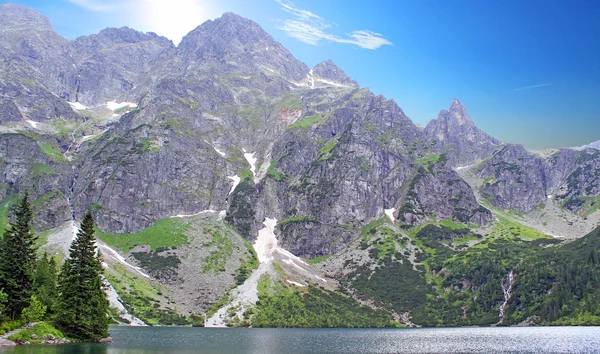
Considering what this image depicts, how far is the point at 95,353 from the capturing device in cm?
7188

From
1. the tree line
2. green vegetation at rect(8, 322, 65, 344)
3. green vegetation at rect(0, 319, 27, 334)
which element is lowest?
green vegetation at rect(8, 322, 65, 344)

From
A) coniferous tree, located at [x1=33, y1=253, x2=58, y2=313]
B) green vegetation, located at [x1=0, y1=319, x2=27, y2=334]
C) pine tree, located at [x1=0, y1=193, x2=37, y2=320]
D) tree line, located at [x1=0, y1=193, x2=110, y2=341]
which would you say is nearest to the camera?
green vegetation, located at [x1=0, y1=319, x2=27, y2=334]

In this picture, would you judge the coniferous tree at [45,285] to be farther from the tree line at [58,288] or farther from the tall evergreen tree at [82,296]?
the tall evergreen tree at [82,296]

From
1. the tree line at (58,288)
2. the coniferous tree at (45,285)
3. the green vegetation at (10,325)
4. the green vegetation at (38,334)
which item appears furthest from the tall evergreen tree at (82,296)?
the coniferous tree at (45,285)

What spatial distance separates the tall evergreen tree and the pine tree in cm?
704

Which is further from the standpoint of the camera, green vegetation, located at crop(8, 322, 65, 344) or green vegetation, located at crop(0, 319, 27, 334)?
green vegetation, located at crop(8, 322, 65, 344)

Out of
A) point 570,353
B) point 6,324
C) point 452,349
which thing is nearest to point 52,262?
point 6,324

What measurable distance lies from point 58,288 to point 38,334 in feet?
39.5

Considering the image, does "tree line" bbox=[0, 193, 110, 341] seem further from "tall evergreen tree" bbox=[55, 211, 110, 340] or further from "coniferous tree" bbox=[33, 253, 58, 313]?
"coniferous tree" bbox=[33, 253, 58, 313]

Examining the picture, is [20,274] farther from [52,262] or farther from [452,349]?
[452,349]

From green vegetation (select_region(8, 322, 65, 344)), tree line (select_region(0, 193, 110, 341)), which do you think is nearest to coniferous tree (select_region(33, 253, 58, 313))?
tree line (select_region(0, 193, 110, 341))

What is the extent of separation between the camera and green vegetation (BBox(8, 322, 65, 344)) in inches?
3113

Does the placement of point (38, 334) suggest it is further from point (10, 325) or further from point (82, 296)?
point (82, 296)

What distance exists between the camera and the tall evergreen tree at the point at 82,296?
9000 cm
